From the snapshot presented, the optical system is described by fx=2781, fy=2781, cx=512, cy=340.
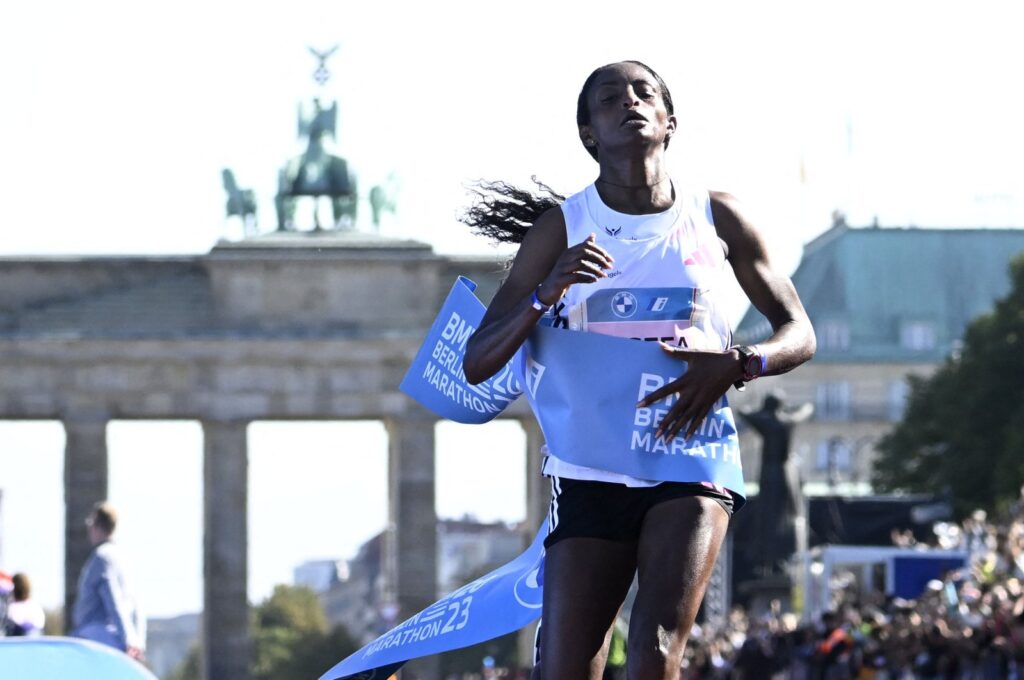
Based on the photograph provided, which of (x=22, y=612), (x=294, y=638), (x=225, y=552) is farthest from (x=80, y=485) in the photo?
(x=294, y=638)

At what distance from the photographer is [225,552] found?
230 feet

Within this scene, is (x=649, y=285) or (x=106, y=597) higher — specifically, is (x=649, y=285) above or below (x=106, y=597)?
above

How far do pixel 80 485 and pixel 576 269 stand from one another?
62.5 m

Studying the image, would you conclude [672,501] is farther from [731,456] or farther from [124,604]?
[124,604]

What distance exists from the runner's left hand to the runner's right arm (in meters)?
0.29

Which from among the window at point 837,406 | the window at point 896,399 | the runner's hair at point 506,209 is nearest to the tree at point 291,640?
the window at point 837,406

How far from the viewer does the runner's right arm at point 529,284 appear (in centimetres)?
626

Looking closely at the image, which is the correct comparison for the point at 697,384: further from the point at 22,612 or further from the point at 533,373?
the point at 22,612

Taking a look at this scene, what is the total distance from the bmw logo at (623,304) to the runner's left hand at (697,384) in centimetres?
23

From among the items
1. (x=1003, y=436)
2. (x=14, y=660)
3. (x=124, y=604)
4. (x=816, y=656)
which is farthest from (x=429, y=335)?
(x=1003, y=436)

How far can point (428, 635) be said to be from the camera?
691 cm

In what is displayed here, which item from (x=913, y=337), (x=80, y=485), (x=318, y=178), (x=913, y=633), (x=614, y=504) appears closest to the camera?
(x=614, y=504)

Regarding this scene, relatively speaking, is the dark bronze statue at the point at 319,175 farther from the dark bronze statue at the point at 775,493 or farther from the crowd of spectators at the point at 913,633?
the crowd of spectators at the point at 913,633

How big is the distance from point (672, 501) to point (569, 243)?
2.23 feet
